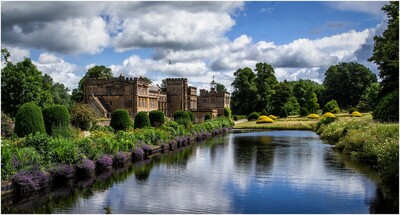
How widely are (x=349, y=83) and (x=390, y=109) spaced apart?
1997 inches

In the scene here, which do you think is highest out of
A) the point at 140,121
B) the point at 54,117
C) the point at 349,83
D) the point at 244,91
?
the point at 349,83

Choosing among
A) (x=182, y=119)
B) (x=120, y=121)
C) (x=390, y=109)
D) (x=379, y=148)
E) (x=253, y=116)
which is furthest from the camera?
(x=253, y=116)

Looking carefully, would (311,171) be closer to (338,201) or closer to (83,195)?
(338,201)

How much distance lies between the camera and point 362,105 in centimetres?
6875

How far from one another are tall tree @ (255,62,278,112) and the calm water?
5140 cm

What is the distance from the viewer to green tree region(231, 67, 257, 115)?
7162 cm

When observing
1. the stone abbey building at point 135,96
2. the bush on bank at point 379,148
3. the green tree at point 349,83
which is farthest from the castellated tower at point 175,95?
the bush on bank at point 379,148

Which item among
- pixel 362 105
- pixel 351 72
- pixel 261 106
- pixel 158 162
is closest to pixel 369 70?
pixel 351 72

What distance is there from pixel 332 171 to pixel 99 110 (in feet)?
126

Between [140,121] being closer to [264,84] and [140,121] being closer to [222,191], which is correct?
[222,191]

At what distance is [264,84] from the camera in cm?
7175

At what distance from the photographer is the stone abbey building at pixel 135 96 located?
5506 cm

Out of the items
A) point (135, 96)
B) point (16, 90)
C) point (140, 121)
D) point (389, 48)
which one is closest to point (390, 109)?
point (389, 48)

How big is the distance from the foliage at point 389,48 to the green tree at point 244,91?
39.6 m
